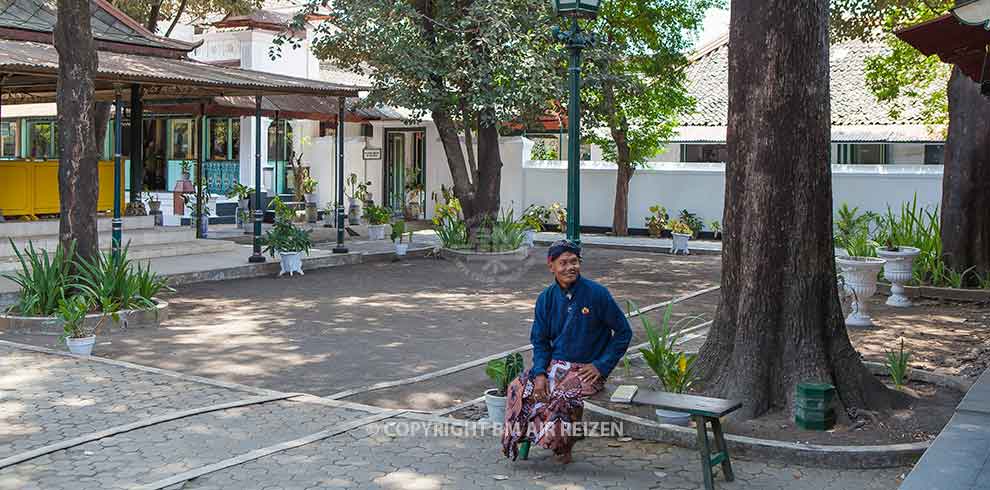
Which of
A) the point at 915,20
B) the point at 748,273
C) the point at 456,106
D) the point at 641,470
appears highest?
the point at 915,20

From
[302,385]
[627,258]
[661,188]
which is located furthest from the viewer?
[661,188]

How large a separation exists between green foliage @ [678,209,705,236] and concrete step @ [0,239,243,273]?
10.5 metres

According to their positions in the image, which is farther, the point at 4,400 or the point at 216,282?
the point at 216,282

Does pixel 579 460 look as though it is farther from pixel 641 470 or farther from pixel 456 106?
pixel 456 106

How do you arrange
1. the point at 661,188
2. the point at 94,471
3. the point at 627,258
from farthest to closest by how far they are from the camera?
the point at 661,188 < the point at 627,258 < the point at 94,471

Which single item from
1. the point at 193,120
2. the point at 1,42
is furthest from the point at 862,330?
the point at 193,120

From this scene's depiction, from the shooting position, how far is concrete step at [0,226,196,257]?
1686 centimetres

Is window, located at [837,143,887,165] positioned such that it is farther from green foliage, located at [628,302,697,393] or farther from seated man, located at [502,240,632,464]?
seated man, located at [502,240,632,464]

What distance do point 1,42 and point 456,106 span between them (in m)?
7.49

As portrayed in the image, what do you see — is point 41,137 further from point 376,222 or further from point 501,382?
point 501,382

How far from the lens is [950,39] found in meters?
9.80

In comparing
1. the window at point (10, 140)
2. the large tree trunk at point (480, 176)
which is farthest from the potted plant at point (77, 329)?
the window at point (10, 140)

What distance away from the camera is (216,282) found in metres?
16.5

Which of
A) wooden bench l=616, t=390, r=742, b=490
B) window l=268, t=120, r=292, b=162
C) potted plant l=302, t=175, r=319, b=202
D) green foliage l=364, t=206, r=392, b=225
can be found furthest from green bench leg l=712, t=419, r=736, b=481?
window l=268, t=120, r=292, b=162
